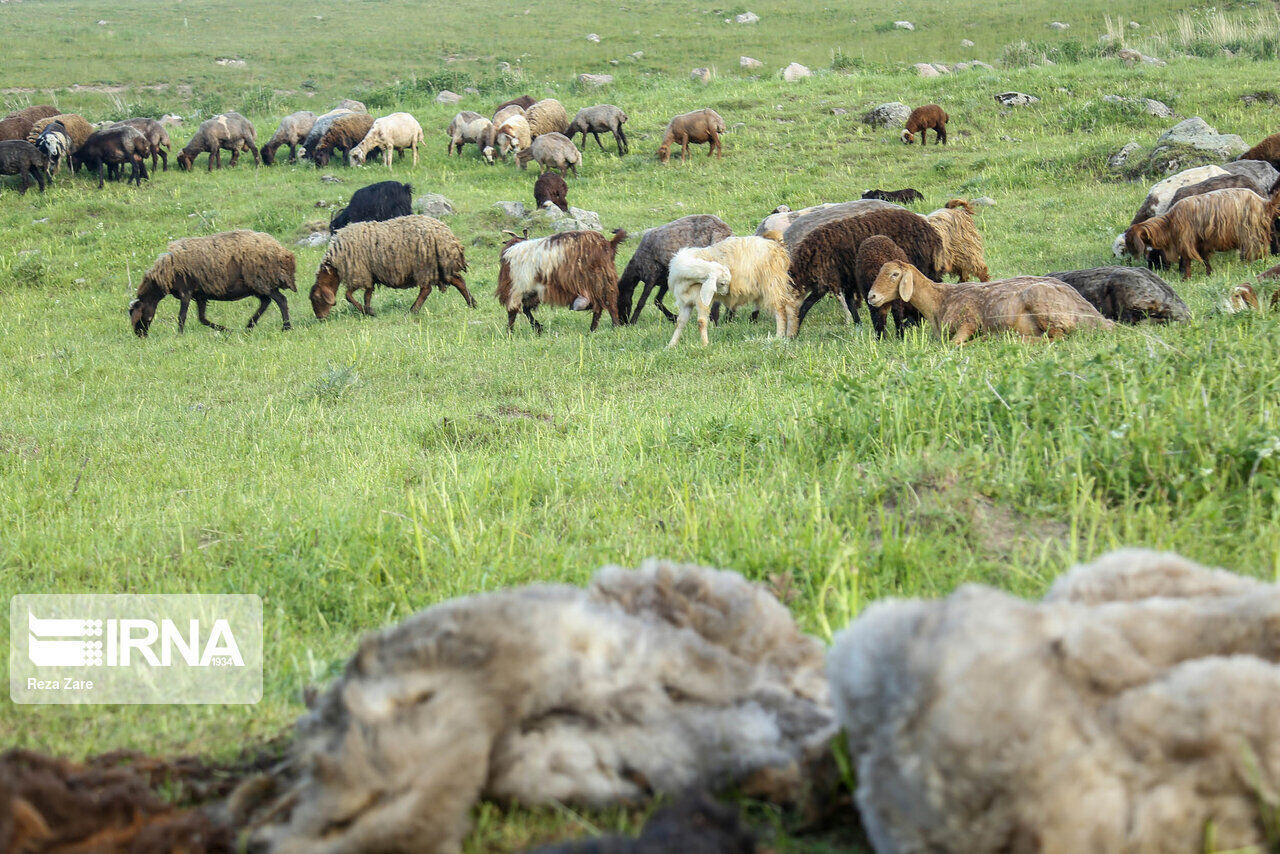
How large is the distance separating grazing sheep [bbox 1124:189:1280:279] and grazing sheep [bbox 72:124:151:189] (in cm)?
2036

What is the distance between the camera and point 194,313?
50.4ft

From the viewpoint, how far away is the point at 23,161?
66.4 ft

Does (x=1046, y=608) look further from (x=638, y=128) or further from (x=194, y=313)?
(x=638, y=128)

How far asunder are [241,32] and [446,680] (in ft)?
170

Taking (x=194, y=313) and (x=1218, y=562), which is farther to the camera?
(x=194, y=313)

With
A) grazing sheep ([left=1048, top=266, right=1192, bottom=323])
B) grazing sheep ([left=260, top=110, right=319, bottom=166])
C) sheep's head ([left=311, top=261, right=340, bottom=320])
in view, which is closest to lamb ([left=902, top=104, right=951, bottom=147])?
grazing sheep ([left=1048, top=266, right=1192, bottom=323])

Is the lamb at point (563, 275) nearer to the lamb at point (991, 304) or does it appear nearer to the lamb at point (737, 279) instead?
the lamb at point (737, 279)

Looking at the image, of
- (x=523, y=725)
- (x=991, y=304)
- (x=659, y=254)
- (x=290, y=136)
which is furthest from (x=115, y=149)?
(x=523, y=725)

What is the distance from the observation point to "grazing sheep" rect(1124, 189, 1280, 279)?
11.4 m

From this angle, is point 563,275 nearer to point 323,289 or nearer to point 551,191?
Result: point 323,289

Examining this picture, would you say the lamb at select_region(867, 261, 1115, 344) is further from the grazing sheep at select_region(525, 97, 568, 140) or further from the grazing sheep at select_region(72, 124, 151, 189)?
the grazing sheep at select_region(72, 124, 151, 189)

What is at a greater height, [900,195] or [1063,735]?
[1063,735]

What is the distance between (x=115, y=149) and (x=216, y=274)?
1106cm

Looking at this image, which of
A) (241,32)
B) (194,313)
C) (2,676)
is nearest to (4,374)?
(194,313)
